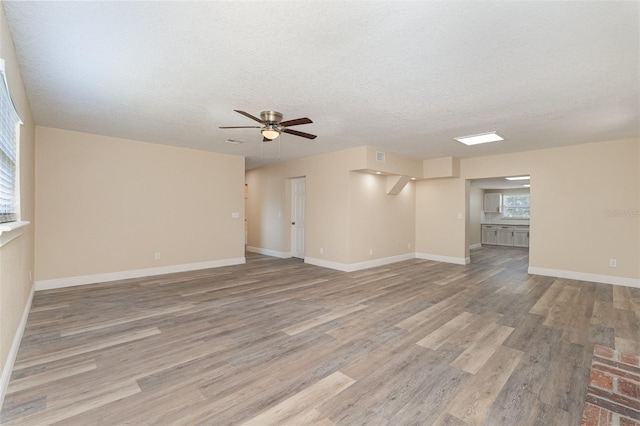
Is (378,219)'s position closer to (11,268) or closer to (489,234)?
(11,268)

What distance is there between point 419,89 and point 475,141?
266cm

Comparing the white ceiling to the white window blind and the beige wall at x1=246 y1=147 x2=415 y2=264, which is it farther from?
the beige wall at x1=246 y1=147 x2=415 y2=264

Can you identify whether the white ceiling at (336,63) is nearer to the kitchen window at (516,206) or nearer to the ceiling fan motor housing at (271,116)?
the ceiling fan motor housing at (271,116)

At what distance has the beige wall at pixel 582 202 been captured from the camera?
16.7ft

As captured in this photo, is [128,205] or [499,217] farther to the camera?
[499,217]

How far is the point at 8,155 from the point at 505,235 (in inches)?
487

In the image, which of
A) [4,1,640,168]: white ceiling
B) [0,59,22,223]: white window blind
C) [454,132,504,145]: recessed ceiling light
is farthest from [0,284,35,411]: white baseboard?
[454,132,504,145]: recessed ceiling light

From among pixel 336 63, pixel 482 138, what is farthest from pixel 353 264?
pixel 336 63

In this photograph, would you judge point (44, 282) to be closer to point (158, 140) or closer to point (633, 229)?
point (158, 140)

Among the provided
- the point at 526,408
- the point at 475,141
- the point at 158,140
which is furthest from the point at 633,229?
the point at 158,140

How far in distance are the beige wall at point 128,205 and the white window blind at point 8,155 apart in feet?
7.39

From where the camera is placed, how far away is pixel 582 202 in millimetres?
5547

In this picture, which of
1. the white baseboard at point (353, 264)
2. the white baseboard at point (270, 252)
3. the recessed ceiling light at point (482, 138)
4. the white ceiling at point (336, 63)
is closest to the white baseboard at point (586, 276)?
the white ceiling at point (336, 63)

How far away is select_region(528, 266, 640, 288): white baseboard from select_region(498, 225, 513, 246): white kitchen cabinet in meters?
4.82
